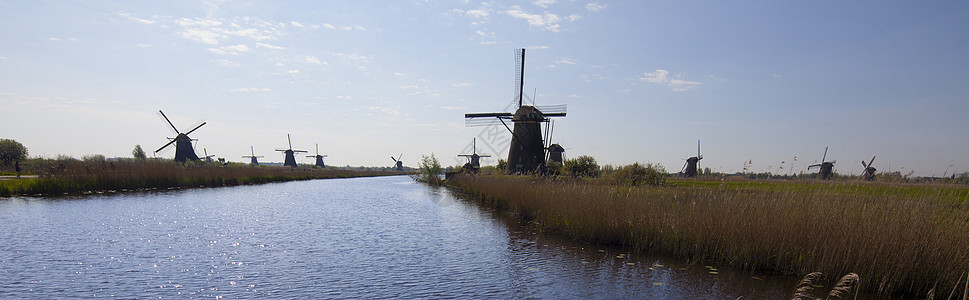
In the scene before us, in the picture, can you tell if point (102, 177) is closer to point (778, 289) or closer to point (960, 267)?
point (778, 289)

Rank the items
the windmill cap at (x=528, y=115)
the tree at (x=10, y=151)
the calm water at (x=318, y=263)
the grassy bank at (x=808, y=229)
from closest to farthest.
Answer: the grassy bank at (x=808, y=229)
the calm water at (x=318, y=263)
the windmill cap at (x=528, y=115)
the tree at (x=10, y=151)

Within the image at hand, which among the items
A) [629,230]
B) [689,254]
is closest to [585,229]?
[629,230]

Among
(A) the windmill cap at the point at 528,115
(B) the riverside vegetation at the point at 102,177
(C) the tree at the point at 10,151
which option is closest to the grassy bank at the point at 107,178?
(B) the riverside vegetation at the point at 102,177

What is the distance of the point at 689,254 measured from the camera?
10.3 m

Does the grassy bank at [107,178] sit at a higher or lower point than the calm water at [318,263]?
higher

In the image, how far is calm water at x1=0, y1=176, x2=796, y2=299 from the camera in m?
7.98

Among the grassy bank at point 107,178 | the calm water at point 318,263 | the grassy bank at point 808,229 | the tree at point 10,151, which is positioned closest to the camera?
the grassy bank at point 808,229

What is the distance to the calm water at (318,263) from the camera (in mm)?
7984

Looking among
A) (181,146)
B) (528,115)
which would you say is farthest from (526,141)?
(181,146)

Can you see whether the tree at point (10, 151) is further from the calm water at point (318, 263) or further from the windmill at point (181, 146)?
the calm water at point (318, 263)

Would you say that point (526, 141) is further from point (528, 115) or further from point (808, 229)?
point (808, 229)

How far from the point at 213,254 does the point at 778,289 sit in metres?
11.2

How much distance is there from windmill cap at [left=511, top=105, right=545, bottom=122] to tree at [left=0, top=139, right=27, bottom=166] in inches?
1780

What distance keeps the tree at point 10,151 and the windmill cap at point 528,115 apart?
4522 centimetres
